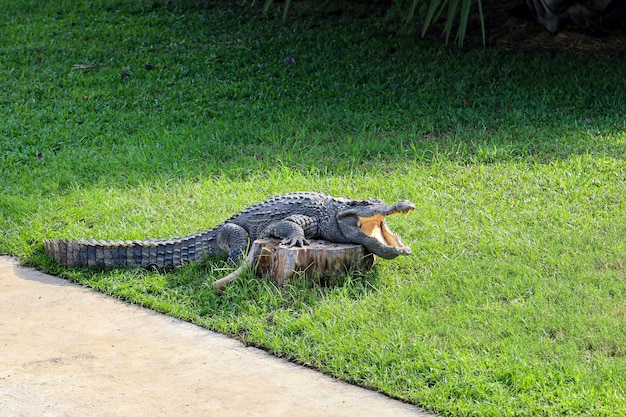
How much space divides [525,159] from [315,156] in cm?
183

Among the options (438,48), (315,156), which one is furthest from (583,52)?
(315,156)

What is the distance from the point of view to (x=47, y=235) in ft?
20.9

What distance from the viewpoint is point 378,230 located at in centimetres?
552

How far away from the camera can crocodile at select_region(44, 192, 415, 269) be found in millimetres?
5355

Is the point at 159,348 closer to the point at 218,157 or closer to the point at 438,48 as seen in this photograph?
the point at 218,157

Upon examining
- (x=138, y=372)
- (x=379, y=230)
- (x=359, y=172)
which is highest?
(x=379, y=230)

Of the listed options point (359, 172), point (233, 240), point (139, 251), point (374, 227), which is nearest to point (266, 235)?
point (233, 240)

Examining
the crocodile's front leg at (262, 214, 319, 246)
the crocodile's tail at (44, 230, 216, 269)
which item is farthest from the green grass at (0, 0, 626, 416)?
the crocodile's front leg at (262, 214, 319, 246)

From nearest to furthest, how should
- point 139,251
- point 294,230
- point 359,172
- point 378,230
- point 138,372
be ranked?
point 138,372, point 294,230, point 378,230, point 139,251, point 359,172

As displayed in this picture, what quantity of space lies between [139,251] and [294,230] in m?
1.11

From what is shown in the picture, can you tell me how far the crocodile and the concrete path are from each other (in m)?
0.46

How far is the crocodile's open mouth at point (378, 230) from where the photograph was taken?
5.37 m

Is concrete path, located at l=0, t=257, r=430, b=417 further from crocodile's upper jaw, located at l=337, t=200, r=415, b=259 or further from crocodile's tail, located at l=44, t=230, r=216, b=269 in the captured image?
crocodile's upper jaw, located at l=337, t=200, r=415, b=259

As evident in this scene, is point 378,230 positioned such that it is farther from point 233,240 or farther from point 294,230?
point 233,240
